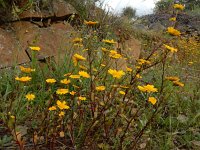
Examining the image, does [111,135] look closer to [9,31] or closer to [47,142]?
[47,142]

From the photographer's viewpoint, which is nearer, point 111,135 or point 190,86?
point 111,135

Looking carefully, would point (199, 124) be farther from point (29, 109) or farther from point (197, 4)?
point (197, 4)

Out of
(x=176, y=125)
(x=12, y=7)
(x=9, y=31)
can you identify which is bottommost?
(x=176, y=125)

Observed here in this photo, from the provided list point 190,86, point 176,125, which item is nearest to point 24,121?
point 176,125

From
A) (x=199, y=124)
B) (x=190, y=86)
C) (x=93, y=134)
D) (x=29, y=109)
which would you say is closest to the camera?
(x=93, y=134)

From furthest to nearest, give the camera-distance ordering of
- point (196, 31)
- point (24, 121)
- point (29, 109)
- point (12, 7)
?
point (196, 31)
point (12, 7)
point (29, 109)
point (24, 121)

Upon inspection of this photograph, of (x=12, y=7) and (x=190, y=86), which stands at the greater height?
(x=12, y=7)

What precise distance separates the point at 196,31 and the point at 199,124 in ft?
28.9

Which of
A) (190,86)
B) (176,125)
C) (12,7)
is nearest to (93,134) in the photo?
(176,125)

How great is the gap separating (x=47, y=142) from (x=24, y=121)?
41 centimetres

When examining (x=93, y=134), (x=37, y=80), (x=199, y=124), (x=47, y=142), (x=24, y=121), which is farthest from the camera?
(x=37, y=80)

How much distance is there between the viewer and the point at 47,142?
6.02 feet

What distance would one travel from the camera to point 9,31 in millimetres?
4047

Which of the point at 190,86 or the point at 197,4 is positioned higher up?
the point at 197,4
